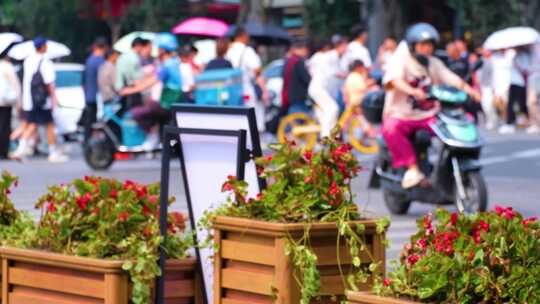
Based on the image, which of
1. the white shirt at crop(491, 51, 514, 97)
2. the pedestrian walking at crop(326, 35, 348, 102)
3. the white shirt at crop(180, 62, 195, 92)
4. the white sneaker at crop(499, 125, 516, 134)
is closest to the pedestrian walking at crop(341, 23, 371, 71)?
the pedestrian walking at crop(326, 35, 348, 102)

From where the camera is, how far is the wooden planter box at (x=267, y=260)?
5840 mm

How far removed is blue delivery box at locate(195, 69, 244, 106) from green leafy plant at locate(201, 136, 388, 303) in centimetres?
1516

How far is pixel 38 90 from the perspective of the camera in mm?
22562

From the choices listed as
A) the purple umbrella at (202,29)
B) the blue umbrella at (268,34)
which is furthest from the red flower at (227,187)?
the blue umbrella at (268,34)

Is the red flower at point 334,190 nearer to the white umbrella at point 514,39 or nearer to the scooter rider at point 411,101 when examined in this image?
the scooter rider at point 411,101

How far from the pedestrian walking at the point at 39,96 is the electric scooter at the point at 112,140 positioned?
134 centimetres

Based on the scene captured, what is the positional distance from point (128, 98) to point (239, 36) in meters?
2.61

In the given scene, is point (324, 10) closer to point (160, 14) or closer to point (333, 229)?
point (160, 14)

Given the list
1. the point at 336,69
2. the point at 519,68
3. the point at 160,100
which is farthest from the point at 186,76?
the point at 519,68

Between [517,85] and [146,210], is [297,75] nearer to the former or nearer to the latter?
[517,85]

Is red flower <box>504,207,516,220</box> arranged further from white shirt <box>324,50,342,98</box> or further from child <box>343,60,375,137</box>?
white shirt <box>324,50,342,98</box>

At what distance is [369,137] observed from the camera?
77.3ft

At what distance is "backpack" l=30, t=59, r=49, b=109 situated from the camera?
22547mm

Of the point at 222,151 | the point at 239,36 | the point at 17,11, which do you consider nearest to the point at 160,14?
the point at 17,11
